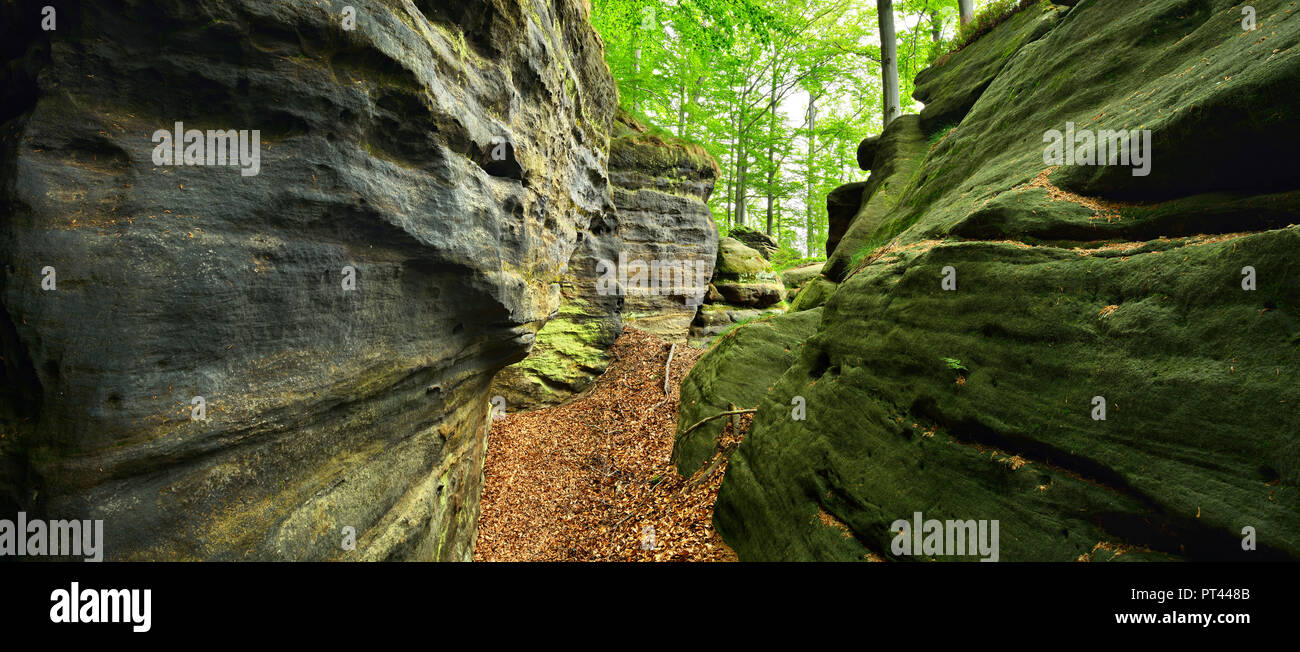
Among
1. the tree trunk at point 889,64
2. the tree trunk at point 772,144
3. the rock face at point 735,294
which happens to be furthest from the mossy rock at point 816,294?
the tree trunk at point 772,144

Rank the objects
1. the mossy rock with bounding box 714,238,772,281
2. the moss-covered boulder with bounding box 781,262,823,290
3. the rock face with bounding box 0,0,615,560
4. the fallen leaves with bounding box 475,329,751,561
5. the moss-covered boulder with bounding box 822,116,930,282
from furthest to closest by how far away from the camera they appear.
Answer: the moss-covered boulder with bounding box 781,262,823,290
the mossy rock with bounding box 714,238,772,281
the moss-covered boulder with bounding box 822,116,930,282
the fallen leaves with bounding box 475,329,751,561
the rock face with bounding box 0,0,615,560

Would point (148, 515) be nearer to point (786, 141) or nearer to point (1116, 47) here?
point (1116, 47)

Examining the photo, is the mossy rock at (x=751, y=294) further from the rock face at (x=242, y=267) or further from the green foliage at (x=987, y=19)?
the rock face at (x=242, y=267)

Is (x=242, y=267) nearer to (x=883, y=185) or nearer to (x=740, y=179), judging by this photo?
(x=883, y=185)

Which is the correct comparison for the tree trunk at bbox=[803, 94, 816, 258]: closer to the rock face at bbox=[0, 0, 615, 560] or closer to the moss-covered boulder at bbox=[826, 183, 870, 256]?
the moss-covered boulder at bbox=[826, 183, 870, 256]

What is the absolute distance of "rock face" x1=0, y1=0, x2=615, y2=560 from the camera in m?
3.03

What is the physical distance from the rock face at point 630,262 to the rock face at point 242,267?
7.94 metres

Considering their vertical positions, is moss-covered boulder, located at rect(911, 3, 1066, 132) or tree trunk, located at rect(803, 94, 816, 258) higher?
tree trunk, located at rect(803, 94, 816, 258)

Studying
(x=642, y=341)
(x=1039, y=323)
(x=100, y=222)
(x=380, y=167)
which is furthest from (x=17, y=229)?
(x=642, y=341)

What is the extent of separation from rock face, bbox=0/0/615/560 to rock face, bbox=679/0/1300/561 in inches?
197

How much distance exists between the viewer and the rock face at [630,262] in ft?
46.3

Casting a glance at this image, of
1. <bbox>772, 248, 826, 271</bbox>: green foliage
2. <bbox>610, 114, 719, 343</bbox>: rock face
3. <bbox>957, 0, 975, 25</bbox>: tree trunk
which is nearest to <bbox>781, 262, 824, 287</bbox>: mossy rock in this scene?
<bbox>772, 248, 826, 271</bbox>: green foliage

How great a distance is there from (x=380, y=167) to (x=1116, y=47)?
8716 millimetres

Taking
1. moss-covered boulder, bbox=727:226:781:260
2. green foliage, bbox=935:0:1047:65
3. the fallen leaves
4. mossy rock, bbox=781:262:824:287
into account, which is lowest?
the fallen leaves
